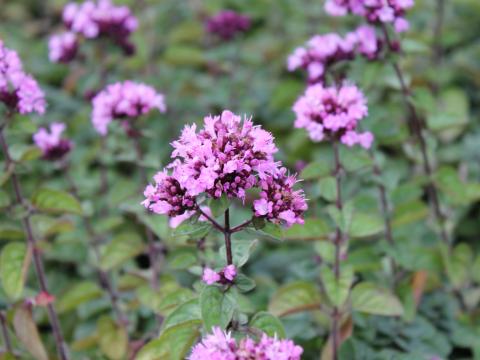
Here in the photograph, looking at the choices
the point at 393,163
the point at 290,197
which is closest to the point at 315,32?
the point at 393,163

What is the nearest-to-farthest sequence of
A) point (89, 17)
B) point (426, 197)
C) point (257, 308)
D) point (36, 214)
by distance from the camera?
point (36, 214), point (257, 308), point (89, 17), point (426, 197)

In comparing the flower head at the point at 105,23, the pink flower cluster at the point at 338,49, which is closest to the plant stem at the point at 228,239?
the pink flower cluster at the point at 338,49

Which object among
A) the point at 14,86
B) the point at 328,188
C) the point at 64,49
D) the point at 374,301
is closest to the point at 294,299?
the point at 374,301

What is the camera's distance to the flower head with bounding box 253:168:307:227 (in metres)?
1.93

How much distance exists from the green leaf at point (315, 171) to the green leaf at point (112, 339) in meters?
1.15

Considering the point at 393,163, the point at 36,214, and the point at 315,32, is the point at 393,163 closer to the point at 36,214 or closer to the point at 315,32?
the point at 315,32

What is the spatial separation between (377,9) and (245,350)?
1.64m

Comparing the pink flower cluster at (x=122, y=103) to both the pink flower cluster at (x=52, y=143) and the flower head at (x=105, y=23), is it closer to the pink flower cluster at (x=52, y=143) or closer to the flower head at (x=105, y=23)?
the pink flower cluster at (x=52, y=143)

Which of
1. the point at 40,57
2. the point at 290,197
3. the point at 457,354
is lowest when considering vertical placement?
the point at 457,354

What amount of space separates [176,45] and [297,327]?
9.12 ft

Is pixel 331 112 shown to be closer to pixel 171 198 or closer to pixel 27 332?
pixel 171 198

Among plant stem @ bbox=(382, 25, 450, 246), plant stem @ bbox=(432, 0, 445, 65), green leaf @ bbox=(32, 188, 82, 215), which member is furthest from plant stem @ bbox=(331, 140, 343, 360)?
plant stem @ bbox=(432, 0, 445, 65)

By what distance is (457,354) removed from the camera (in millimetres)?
3113

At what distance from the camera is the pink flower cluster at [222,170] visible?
186 centimetres
